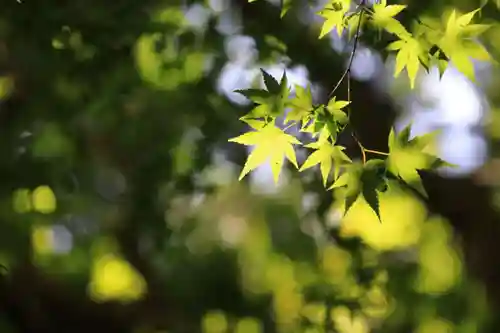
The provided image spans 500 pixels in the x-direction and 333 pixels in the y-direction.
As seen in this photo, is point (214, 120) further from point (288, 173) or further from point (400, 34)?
point (400, 34)

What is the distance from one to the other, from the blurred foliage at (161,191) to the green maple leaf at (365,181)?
307mm

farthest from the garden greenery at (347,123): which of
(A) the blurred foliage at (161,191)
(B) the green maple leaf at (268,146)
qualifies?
(A) the blurred foliage at (161,191)

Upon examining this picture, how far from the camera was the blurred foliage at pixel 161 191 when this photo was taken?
1.19 meters

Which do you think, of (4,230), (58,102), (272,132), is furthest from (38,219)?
(272,132)

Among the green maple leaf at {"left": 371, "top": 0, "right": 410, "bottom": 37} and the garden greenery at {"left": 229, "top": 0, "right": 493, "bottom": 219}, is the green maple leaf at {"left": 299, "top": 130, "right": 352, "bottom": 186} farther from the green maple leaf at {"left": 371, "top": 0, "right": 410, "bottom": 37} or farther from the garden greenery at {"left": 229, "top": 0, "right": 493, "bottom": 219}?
the green maple leaf at {"left": 371, "top": 0, "right": 410, "bottom": 37}

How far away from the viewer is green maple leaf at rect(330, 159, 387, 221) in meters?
0.66

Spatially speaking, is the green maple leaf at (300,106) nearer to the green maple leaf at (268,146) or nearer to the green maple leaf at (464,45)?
the green maple leaf at (268,146)

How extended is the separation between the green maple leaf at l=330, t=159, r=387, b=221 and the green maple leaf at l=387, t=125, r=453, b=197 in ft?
0.05

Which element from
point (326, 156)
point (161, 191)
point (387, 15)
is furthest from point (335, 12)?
point (161, 191)

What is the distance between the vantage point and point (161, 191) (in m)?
1.47

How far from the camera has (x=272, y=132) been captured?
667 millimetres

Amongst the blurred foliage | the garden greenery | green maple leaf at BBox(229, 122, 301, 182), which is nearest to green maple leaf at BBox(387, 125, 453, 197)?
the garden greenery

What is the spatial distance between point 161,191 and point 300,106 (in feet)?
2.82

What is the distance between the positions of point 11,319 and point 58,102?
69 cm
